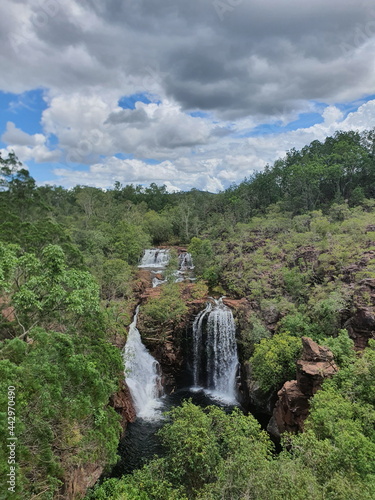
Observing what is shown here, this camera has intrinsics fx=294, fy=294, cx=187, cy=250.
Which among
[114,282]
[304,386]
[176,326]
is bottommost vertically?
[304,386]

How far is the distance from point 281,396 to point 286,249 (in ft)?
55.8

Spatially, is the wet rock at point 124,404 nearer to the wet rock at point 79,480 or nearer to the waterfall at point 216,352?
the wet rock at point 79,480

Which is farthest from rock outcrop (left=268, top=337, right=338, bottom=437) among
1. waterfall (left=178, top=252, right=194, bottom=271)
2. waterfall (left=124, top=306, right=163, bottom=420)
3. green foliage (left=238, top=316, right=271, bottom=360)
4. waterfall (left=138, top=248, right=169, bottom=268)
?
waterfall (left=138, top=248, right=169, bottom=268)

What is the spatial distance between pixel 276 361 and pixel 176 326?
9.18 metres

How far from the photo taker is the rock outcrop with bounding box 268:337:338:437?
1408 centimetres

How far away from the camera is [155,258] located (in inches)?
1676

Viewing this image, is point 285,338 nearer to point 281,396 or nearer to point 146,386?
point 281,396

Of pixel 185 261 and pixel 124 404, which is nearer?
pixel 124 404

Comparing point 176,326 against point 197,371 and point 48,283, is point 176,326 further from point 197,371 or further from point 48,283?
point 48,283

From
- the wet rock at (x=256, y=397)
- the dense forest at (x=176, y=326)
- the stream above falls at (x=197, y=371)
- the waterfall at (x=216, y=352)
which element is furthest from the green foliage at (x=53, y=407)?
the waterfall at (x=216, y=352)

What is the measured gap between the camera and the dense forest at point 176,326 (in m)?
8.21

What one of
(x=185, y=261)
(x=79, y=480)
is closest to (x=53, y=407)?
(x=79, y=480)

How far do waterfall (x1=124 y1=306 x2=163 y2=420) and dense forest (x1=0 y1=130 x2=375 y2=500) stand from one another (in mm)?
1359

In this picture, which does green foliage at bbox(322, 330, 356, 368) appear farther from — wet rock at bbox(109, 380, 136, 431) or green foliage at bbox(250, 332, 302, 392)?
wet rock at bbox(109, 380, 136, 431)
